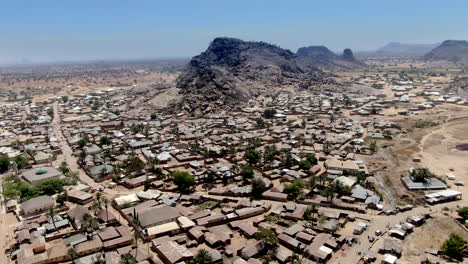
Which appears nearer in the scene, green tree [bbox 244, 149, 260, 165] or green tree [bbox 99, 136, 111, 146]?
green tree [bbox 244, 149, 260, 165]

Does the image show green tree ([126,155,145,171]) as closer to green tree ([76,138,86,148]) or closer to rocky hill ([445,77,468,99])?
green tree ([76,138,86,148])

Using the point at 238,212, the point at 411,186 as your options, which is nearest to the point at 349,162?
the point at 411,186

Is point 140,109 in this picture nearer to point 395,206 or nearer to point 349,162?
point 349,162

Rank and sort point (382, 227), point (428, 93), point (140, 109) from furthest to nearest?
point (428, 93) → point (140, 109) → point (382, 227)

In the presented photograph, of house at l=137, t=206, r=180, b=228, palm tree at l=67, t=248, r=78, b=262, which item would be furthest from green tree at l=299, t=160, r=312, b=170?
palm tree at l=67, t=248, r=78, b=262

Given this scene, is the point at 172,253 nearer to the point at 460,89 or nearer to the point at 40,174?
the point at 40,174

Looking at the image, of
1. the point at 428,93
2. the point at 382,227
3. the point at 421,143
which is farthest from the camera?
the point at 428,93

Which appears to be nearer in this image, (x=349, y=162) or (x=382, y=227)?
(x=382, y=227)
